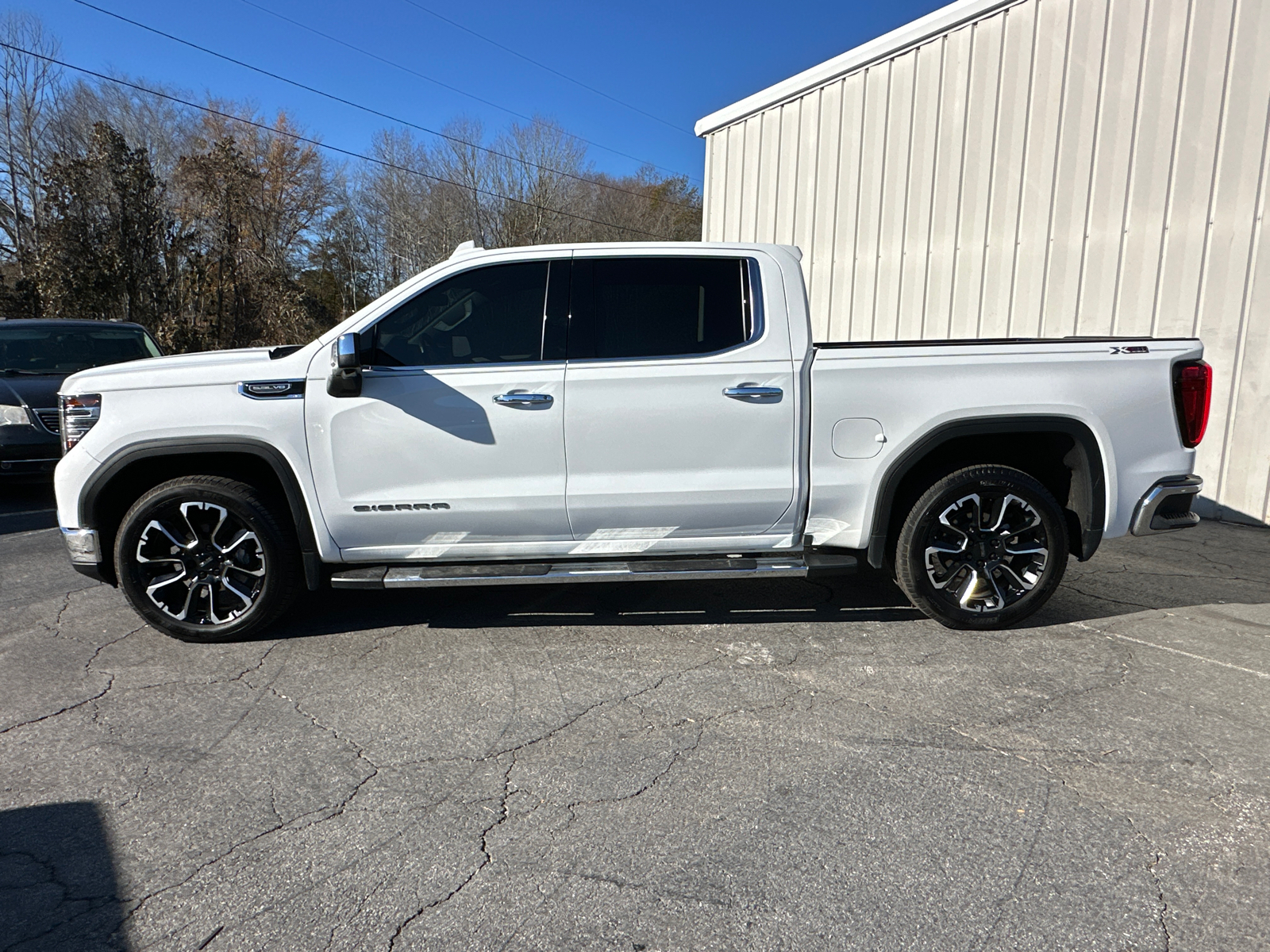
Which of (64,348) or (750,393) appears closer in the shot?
(750,393)

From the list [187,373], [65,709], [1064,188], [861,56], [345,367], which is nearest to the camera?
[65,709]

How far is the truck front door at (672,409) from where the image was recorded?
4168mm

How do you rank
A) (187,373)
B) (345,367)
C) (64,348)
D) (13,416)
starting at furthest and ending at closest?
(64,348)
(13,416)
(187,373)
(345,367)

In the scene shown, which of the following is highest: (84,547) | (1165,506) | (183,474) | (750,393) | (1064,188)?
(1064,188)

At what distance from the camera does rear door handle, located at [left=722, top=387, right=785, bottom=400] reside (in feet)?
13.7

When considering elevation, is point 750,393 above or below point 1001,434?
above

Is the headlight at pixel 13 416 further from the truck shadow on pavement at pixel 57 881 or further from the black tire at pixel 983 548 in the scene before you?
the black tire at pixel 983 548

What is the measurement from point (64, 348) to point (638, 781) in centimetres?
881

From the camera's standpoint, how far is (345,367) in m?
3.93

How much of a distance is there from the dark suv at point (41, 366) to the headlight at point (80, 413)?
4436 millimetres

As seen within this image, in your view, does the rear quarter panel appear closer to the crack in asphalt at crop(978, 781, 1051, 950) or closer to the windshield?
the crack in asphalt at crop(978, 781, 1051, 950)

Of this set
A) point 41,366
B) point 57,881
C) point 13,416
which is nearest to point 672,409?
point 57,881

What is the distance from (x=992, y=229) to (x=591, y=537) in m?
6.50

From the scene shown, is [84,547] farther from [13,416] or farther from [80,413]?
[13,416]
